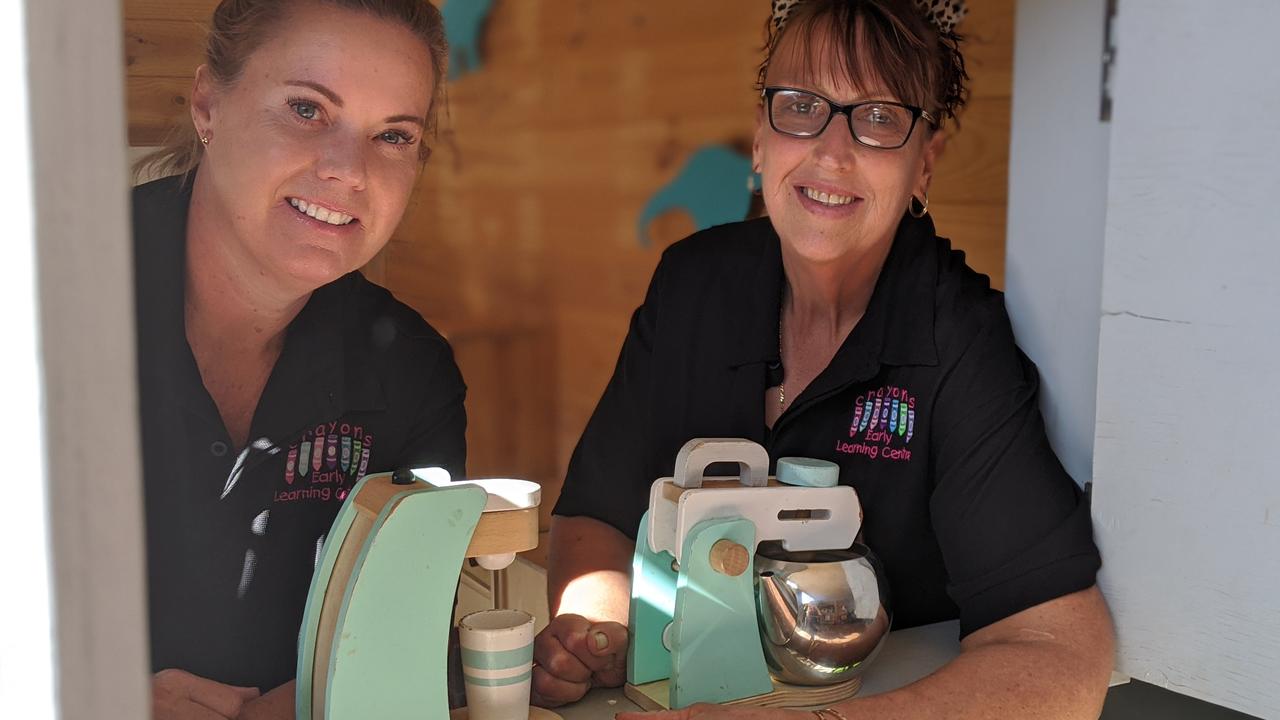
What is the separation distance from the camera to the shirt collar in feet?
4.37

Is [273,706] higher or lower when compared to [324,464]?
lower

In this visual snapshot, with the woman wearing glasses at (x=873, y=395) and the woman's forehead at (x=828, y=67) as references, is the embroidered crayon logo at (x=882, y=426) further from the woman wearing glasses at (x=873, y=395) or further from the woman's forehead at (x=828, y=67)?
the woman's forehead at (x=828, y=67)

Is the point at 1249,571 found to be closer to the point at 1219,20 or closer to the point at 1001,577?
the point at 1001,577

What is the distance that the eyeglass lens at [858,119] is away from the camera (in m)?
1.36

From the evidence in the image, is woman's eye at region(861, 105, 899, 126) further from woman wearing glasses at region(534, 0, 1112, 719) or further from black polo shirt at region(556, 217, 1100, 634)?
black polo shirt at region(556, 217, 1100, 634)

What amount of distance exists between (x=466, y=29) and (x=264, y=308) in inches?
89.8

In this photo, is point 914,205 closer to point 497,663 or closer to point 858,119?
point 858,119

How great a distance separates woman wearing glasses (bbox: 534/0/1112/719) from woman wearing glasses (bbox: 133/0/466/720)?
1.22 ft

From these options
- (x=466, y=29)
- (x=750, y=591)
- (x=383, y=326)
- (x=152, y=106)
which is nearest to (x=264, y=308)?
(x=383, y=326)

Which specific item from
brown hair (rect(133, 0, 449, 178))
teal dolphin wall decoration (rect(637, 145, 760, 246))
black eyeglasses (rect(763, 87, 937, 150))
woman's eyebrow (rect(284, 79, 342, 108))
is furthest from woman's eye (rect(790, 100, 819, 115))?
teal dolphin wall decoration (rect(637, 145, 760, 246))

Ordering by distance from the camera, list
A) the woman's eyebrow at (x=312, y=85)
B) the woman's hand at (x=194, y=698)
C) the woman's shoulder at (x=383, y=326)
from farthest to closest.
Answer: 1. the woman's shoulder at (x=383, y=326)
2. the woman's eyebrow at (x=312, y=85)
3. the woman's hand at (x=194, y=698)

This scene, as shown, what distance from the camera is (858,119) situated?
1361 mm

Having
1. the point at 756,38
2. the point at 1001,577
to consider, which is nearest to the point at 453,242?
the point at 756,38

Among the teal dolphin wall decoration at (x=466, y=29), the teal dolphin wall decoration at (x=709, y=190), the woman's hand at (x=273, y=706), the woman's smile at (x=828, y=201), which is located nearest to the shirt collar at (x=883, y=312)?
the woman's smile at (x=828, y=201)
